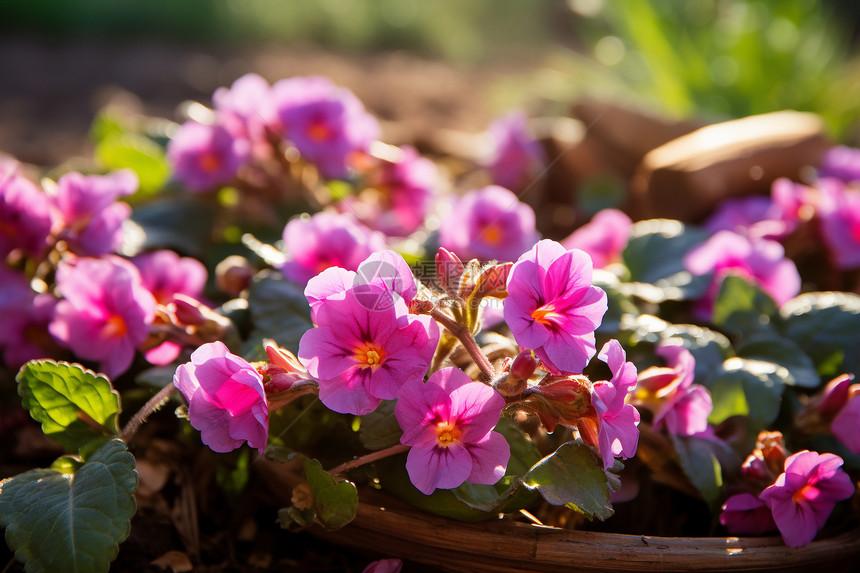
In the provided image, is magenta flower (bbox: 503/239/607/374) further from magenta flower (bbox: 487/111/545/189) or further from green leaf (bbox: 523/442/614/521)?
magenta flower (bbox: 487/111/545/189)

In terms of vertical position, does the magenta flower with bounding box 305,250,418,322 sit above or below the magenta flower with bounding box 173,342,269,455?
above

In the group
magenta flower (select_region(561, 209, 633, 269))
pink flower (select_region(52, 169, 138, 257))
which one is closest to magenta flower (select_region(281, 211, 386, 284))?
pink flower (select_region(52, 169, 138, 257))

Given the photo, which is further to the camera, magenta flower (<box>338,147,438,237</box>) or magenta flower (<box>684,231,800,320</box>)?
magenta flower (<box>338,147,438,237</box>)

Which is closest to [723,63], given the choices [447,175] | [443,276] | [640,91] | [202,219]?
[640,91]

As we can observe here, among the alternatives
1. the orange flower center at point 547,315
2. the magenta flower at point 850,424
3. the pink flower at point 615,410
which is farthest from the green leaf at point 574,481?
the magenta flower at point 850,424

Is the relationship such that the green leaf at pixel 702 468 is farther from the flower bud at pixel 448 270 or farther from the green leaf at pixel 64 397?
the green leaf at pixel 64 397

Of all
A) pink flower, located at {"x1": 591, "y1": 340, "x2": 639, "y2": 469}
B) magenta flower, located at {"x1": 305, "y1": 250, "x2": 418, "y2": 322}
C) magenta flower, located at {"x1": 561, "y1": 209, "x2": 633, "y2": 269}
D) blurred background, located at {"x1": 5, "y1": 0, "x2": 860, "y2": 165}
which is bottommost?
blurred background, located at {"x1": 5, "y1": 0, "x2": 860, "y2": 165}
